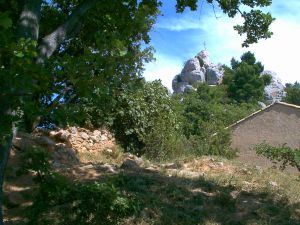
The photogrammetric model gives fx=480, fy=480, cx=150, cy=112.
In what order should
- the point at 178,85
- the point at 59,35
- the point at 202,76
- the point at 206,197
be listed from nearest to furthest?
1. the point at 59,35
2. the point at 206,197
3. the point at 202,76
4. the point at 178,85

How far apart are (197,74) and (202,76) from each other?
836mm

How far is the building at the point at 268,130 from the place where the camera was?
24812 millimetres

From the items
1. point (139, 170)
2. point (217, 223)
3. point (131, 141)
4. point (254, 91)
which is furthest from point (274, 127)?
point (254, 91)

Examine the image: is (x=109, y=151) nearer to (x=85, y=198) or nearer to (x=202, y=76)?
(x=85, y=198)

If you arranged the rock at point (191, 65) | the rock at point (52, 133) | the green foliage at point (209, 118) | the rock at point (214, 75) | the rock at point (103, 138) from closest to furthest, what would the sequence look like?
the rock at point (52, 133), the rock at point (103, 138), the green foliage at point (209, 118), the rock at point (214, 75), the rock at point (191, 65)

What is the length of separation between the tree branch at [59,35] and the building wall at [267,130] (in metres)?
19.7

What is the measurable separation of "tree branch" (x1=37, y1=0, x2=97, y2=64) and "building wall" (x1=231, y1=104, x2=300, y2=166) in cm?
1968

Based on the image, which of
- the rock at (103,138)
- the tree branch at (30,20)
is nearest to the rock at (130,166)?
the tree branch at (30,20)

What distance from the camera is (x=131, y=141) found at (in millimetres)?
17453

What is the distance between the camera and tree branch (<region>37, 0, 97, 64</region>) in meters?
5.47

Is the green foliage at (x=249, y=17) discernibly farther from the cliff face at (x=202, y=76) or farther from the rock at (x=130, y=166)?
the cliff face at (x=202, y=76)

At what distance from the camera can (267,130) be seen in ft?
83.5

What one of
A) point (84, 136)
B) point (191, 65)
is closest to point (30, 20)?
point (84, 136)

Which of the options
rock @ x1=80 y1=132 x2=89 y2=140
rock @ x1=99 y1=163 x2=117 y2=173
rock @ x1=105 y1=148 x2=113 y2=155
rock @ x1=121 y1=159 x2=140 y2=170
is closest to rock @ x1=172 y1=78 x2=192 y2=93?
rock @ x1=80 y1=132 x2=89 y2=140
